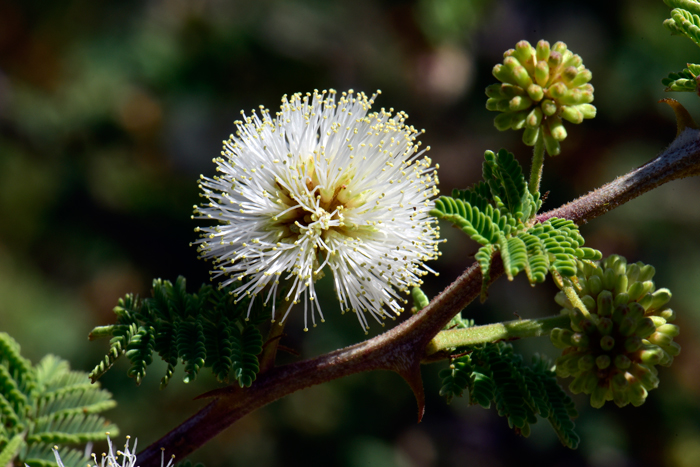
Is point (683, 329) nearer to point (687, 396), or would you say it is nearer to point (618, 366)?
point (687, 396)

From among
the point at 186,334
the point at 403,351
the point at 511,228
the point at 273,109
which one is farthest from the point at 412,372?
the point at 273,109

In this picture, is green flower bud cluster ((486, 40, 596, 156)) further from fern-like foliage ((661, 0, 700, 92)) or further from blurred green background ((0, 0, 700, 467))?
blurred green background ((0, 0, 700, 467))

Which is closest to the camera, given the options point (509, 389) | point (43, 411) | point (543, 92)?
point (543, 92)

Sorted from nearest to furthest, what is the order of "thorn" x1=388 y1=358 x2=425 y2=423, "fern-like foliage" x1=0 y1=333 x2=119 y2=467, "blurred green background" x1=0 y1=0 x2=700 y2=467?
"thorn" x1=388 y1=358 x2=425 y2=423, "fern-like foliage" x1=0 y1=333 x2=119 y2=467, "blurred green background" x1=0 y1=0 x2=700 y2=467

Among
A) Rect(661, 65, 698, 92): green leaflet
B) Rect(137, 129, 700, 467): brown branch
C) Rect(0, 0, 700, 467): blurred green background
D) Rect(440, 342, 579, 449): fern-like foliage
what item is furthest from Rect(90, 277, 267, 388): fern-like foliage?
Rect(0, 0, 700, 467): blurred green background

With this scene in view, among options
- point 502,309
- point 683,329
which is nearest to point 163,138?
→ point 502,309

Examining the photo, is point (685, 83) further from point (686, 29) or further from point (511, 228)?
point (511, 228)

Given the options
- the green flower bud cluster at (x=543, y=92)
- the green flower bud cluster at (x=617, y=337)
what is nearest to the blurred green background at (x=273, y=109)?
the green flower bud cluster at (x=617, y=337)
